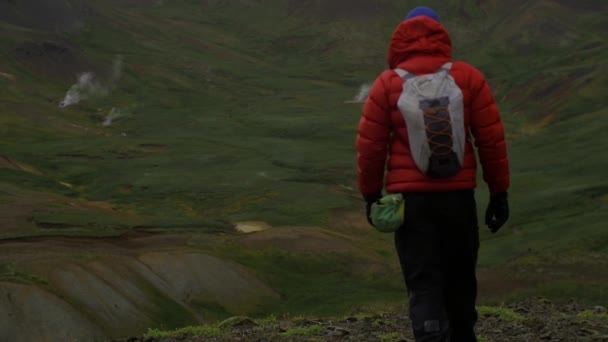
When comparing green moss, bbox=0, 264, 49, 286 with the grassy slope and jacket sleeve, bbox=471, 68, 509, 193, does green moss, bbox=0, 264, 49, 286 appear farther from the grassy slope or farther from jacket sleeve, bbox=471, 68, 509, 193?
jacket sleeve, bbox=471, 68, 509, 193

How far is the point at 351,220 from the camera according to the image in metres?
94.2

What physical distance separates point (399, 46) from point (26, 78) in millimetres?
198727

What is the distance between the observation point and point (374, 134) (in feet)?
32.3

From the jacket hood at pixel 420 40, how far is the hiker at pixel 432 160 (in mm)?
11

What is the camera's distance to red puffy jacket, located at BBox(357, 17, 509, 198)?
984 cm

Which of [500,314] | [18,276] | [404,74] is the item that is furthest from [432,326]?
[18,276]

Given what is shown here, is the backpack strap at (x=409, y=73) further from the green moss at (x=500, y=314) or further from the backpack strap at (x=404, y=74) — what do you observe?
the green moss at (x=500, y=314)

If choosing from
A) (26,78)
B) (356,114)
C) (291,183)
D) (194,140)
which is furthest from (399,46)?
(26,78)

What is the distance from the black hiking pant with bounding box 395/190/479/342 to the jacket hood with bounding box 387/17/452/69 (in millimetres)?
1606

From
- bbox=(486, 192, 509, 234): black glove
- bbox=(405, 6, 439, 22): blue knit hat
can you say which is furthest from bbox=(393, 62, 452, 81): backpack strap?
bbox=(486, 192, 509, 234): black glove

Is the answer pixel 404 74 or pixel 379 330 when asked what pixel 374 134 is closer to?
pixel 404 74

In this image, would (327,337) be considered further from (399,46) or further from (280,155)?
(280,155)

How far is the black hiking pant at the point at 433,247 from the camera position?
9.75 meters

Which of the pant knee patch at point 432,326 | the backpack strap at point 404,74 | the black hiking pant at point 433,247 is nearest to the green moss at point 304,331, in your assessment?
the black hiking pant at point 433,247
